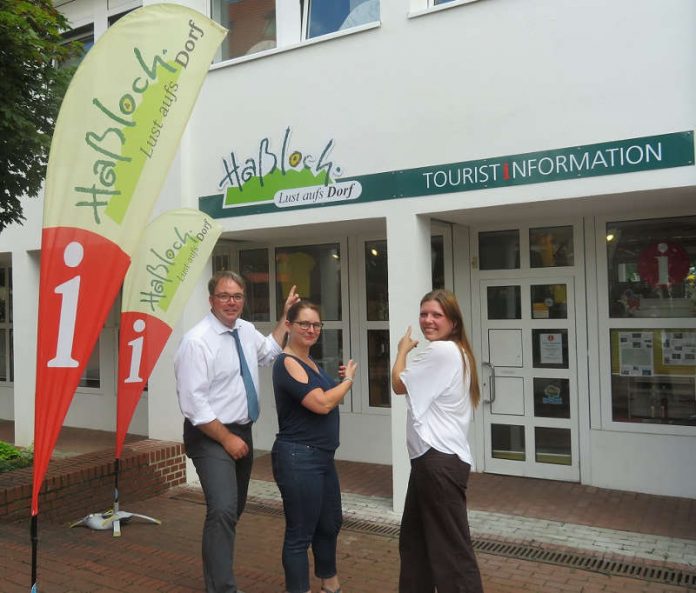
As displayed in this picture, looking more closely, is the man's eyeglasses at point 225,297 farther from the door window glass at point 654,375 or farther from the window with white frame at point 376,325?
the door window glass at point 654,375

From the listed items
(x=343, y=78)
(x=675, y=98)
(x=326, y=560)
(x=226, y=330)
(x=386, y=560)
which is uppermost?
(x=343, y=78)

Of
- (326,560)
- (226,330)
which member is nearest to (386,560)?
(326,560)

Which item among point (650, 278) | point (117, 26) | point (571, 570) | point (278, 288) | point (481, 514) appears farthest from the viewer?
point (278, 288)

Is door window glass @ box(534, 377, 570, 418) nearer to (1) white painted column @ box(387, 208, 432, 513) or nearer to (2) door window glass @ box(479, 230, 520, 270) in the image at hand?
(2) door window glass @ box(479, 230, 520, 270)

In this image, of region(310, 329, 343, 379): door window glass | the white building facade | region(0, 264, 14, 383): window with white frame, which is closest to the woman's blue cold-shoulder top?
the white building facade

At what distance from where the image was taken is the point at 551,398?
6766mm

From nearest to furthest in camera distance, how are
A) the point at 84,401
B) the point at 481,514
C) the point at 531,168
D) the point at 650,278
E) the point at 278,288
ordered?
the point at 531,168
the point at 481,514
the point at 650,278
the point at 278,288
the point at 84,401

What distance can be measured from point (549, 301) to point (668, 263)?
1.13m

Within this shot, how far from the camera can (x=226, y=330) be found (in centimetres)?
417

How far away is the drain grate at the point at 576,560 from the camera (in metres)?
4.55

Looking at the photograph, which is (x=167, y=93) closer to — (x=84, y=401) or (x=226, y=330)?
(x=226, y=330)

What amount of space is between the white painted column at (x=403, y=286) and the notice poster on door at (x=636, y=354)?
6.55 feet

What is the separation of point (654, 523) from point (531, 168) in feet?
9.90

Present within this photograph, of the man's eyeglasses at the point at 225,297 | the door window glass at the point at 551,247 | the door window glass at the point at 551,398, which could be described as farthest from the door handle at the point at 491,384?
the man's eyeglasses at the point at 225,297
